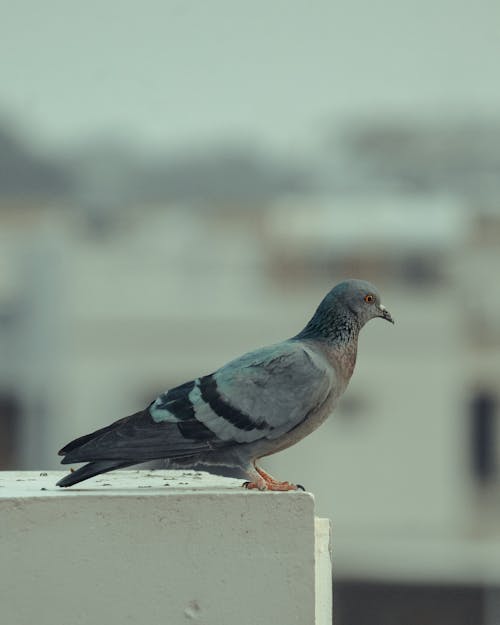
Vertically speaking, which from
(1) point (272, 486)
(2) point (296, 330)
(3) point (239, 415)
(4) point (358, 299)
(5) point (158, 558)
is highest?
(2) point (296, 330)

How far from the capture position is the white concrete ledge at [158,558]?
6.68 m

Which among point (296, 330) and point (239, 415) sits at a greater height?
point (296, 330)

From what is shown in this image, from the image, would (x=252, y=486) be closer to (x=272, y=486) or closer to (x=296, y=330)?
(x=272, y=486)

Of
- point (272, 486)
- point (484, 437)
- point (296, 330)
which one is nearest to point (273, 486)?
point (272, 486)

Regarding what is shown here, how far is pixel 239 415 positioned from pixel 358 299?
97cm

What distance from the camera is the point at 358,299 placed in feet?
26.9

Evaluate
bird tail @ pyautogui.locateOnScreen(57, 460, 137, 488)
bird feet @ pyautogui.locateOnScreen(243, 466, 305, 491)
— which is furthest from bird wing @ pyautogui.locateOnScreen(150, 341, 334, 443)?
bird tail @ pyautogui.locateOnScreen(57, 460, 137, 488)

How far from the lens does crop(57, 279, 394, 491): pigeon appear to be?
7.47m

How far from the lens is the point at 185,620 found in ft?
22.0

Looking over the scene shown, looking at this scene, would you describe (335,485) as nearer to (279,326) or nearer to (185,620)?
(279,326)

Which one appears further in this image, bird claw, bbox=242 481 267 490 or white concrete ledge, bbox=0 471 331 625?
bird claw, bbox=242 481 267 490

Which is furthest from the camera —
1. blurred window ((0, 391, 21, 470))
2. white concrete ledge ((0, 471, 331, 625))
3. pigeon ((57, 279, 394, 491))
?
blurred window ((0, 391, 21, 470))

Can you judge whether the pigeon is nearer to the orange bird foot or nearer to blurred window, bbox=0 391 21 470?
the orange bird foot

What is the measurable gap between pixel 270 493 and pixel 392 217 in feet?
A: 159
